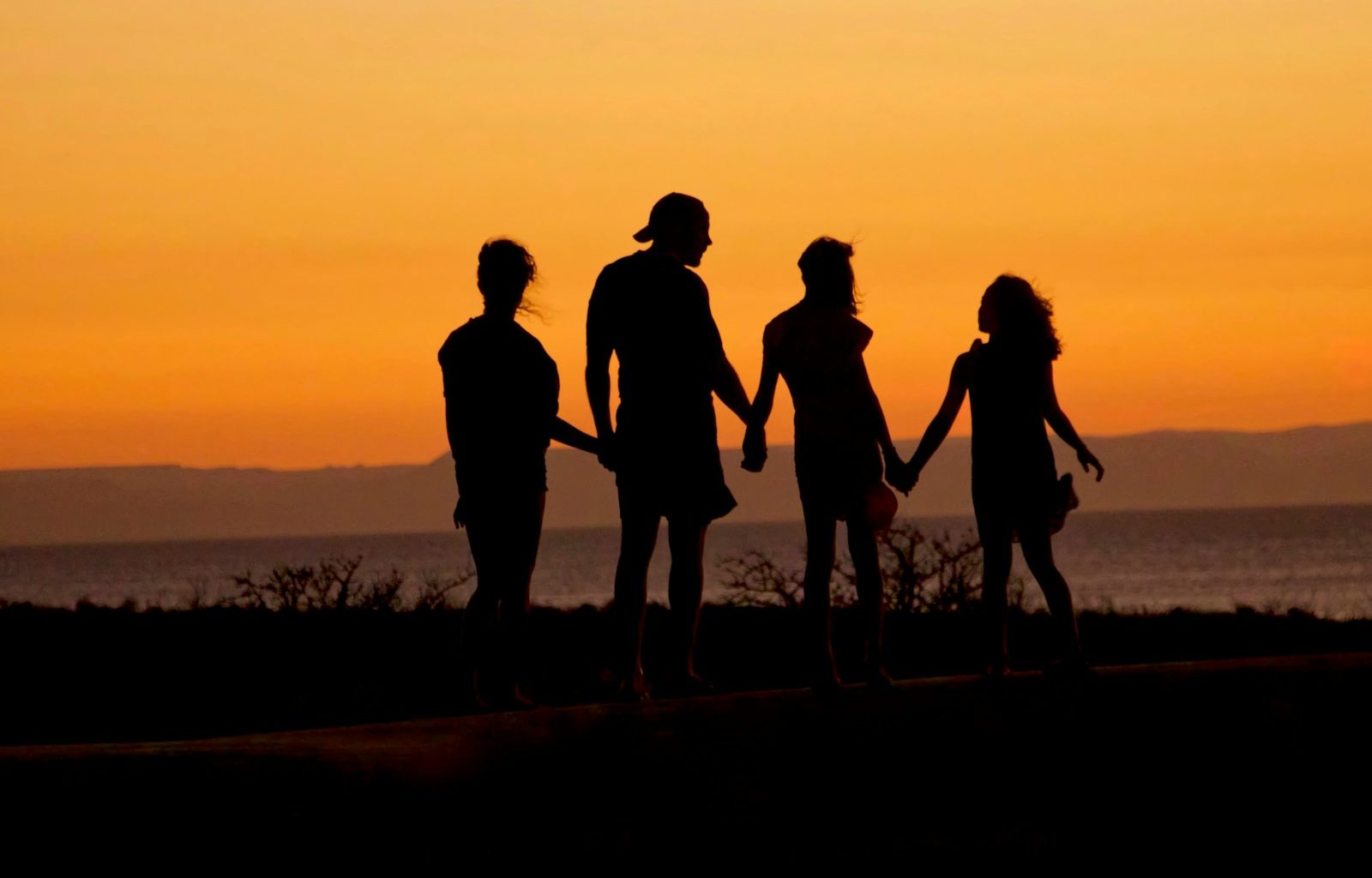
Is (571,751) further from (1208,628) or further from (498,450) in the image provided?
(1208,628)

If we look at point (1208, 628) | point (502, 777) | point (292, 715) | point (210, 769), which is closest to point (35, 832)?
point (210, 769)

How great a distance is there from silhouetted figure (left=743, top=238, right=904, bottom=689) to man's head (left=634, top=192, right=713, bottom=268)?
0.50 meters

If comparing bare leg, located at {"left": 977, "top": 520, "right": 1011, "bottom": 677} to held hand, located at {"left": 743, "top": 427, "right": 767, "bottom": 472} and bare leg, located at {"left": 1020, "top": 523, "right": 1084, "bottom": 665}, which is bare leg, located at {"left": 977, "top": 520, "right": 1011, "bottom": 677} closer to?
bare leg, located at {"left": 1020, "top": 523, "right": 1084, "bottom": 665}

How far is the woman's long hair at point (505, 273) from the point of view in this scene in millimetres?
7590

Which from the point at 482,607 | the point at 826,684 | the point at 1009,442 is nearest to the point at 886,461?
the point at 1009,442

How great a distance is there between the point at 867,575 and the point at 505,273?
1964 mm

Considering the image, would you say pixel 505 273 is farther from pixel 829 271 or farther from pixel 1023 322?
pixel 1023 322

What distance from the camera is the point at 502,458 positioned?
756cm

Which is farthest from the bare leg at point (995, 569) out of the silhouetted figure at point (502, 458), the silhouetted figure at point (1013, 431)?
the silhouetted figure at point (502, 458)

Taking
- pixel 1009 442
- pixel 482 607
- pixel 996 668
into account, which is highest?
pixel 1009 442

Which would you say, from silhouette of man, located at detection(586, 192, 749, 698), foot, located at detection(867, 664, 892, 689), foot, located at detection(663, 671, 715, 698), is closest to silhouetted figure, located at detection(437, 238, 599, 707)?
silhouette of man, located at detection(586, 192, 749, 698)

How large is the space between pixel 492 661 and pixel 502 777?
1.77m

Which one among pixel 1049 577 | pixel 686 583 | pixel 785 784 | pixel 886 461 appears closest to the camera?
pixel 785 784

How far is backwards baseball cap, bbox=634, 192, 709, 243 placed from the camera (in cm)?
768
